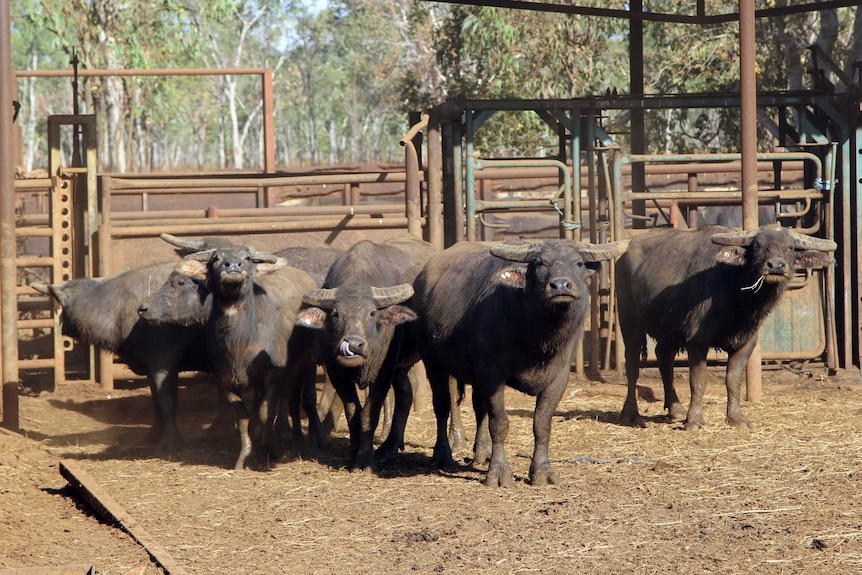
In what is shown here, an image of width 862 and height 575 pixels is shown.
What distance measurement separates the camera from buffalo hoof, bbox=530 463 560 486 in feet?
25.3

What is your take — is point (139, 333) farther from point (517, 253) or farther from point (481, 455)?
point (517, 253)

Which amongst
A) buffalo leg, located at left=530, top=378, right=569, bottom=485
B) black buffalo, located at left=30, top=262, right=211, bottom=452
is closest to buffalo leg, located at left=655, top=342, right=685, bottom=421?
buffalo leg, located at left=530, top=378, right=569, bottom=485

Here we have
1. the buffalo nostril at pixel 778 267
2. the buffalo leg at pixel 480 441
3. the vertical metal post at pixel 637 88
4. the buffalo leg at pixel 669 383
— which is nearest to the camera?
the buffalo leg at pixel 480 441

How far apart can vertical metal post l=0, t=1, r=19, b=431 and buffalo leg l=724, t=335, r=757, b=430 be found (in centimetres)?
631

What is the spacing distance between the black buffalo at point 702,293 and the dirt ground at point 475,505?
481mm

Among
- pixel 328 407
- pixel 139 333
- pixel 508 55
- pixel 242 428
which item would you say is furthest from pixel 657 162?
pixel 508 55

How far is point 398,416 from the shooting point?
29.9ft

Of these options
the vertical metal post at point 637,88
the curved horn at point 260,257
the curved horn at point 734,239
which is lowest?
the curved horn at point 260,257

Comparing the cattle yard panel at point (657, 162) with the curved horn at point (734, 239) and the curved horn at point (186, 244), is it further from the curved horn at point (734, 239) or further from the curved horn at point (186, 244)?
the curved horn at point (186, 244)

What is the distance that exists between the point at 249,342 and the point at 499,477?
2.39m

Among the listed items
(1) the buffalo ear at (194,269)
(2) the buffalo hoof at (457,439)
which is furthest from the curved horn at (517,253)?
(1) the buffalo ear at (194,269)

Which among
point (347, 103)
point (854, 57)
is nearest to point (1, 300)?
point (854, 57)

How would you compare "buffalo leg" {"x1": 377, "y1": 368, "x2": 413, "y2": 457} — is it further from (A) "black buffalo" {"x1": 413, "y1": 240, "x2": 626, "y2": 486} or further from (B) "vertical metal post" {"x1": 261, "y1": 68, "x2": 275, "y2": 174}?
(B) "vertical metal post" {"x1": 261, "y1": 68, "x2": 275, "y2": 174}

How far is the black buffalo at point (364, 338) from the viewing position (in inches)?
317
